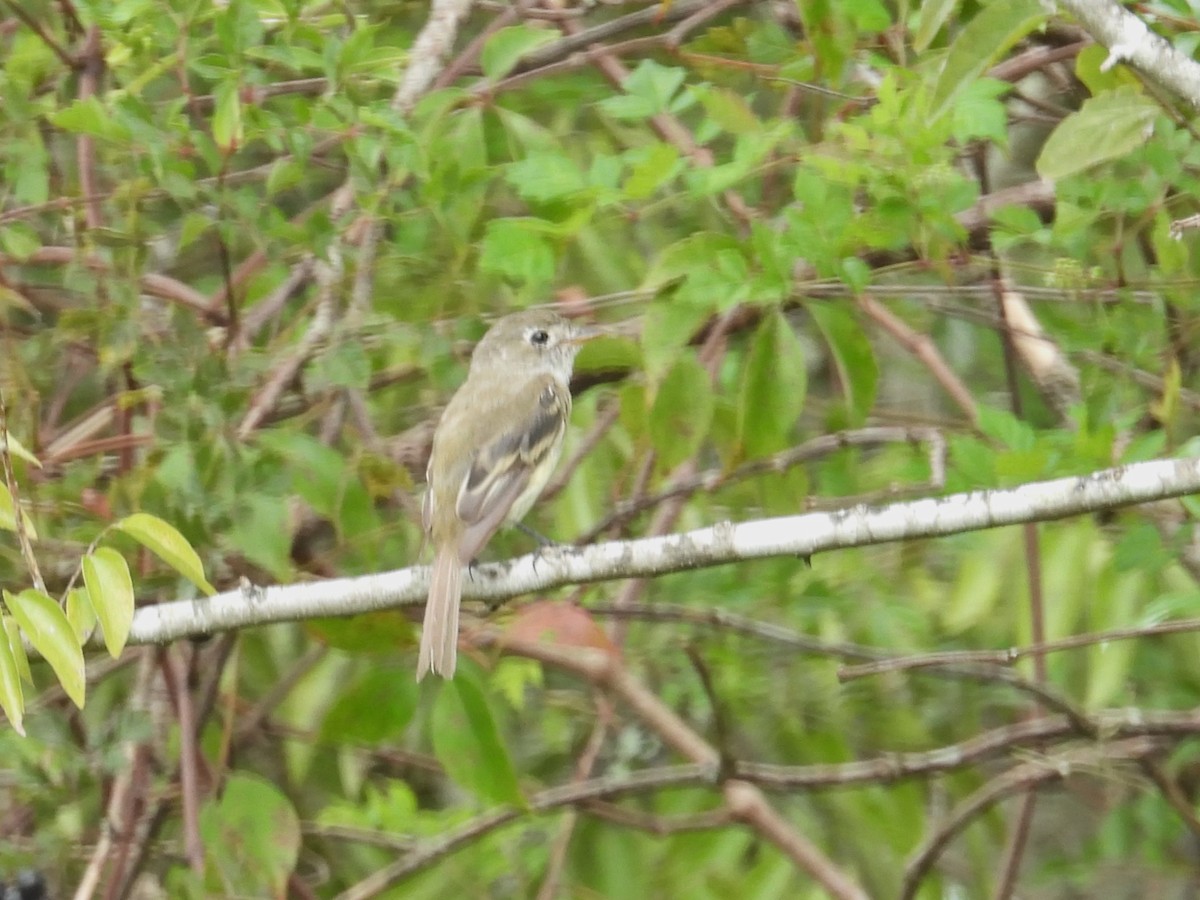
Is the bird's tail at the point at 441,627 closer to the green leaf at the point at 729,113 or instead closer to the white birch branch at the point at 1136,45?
the green leaf at the point at 729,113

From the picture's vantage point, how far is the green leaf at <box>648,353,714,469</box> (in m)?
3.30

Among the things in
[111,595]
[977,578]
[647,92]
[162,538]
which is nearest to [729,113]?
[647,92]

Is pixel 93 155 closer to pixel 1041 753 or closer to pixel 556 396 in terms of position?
pixel 556 396

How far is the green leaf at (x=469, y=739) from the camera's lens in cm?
335

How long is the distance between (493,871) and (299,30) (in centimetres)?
198

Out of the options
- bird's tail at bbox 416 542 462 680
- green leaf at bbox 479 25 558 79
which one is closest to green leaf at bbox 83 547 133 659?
bird's tail at bbox 416 542 462 680

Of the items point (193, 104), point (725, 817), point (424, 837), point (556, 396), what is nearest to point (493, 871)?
point (424, 837)

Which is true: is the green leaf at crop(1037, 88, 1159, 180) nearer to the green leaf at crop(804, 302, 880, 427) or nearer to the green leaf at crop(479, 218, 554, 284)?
the green leaf at crop(804, 302, 880, 427)

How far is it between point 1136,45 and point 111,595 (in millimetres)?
1649

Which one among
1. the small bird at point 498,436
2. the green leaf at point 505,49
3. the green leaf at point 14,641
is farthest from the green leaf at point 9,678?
the green leaf at point 505,49

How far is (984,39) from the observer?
257 centimetres

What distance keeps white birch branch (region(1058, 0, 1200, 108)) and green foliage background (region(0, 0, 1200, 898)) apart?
0.32ft

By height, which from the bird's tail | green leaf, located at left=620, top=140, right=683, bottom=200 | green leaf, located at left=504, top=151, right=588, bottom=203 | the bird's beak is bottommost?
the bird's tail

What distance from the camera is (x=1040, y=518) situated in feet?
8.84
